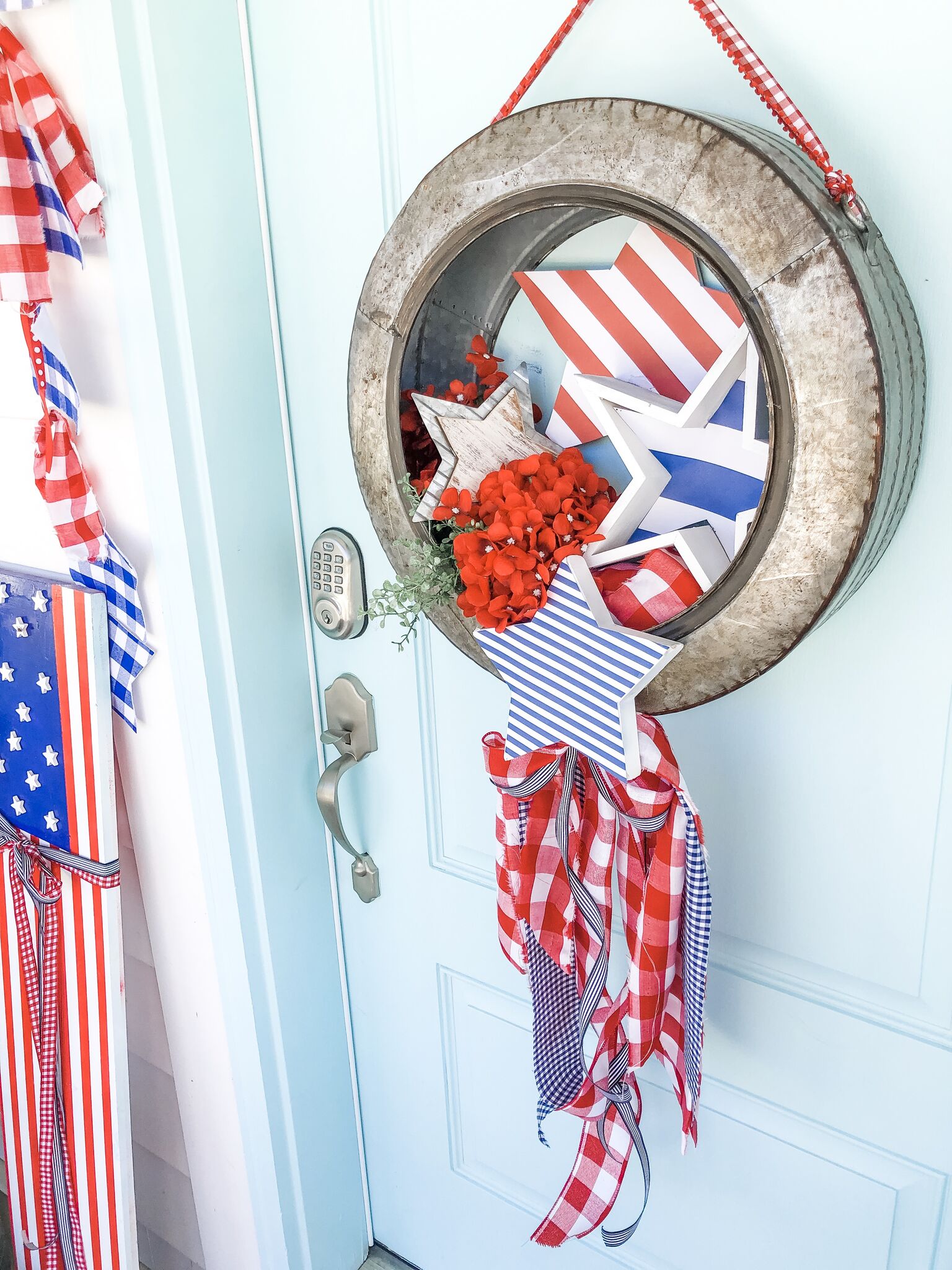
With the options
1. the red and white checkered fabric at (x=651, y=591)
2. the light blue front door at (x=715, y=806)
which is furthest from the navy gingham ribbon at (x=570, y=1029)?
the red and white checkered fabric at (x=651, y=591)

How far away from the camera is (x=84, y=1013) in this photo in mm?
1176

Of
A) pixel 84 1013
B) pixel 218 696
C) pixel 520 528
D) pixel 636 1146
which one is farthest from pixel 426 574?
pixel 84 1013

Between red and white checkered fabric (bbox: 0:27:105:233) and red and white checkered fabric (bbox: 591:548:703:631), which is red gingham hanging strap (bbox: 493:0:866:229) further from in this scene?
red and white checkered fabric (bbox: 0:27:105:233)

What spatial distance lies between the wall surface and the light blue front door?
181mm

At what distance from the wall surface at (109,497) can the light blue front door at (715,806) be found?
18 centimetres

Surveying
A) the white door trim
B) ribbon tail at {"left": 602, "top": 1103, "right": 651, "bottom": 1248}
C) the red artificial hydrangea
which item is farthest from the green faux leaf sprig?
ribbon tail at {"left": 602, "top": 1103, "right": 651, "bottom": 1248}

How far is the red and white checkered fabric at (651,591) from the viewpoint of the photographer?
741mm

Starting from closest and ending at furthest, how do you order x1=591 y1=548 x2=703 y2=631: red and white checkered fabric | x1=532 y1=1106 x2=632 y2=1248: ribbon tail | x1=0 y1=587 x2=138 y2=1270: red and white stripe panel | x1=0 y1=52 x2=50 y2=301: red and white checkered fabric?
x1=591 y1=548 x2=703 y2=631: red and white checkered fabric → x1=0 y1=52 x2=50 y2=301: red and white checkered fabric → x1=532 y1=1106 x2=632 y2=1248: ribbon tail → x1=0 y1=587 x2=138 y2=1270: red and white stripe panel

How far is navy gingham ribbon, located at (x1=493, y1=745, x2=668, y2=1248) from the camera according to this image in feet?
3.04

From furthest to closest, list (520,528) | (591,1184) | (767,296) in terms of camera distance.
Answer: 1. (591,1184)
2. (520,528)
3. (767,296)

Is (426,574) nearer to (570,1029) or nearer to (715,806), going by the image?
(715,806)

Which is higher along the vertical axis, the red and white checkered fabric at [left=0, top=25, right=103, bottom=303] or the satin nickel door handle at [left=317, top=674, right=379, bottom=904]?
the red and white checkered fabric at [left=0, top=25, right=103, bottom=303]

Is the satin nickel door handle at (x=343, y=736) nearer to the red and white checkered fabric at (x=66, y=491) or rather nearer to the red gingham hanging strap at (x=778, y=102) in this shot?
the red and white checkered fabric at (x=66, y=491)

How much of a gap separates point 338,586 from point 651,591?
465 millimetres
